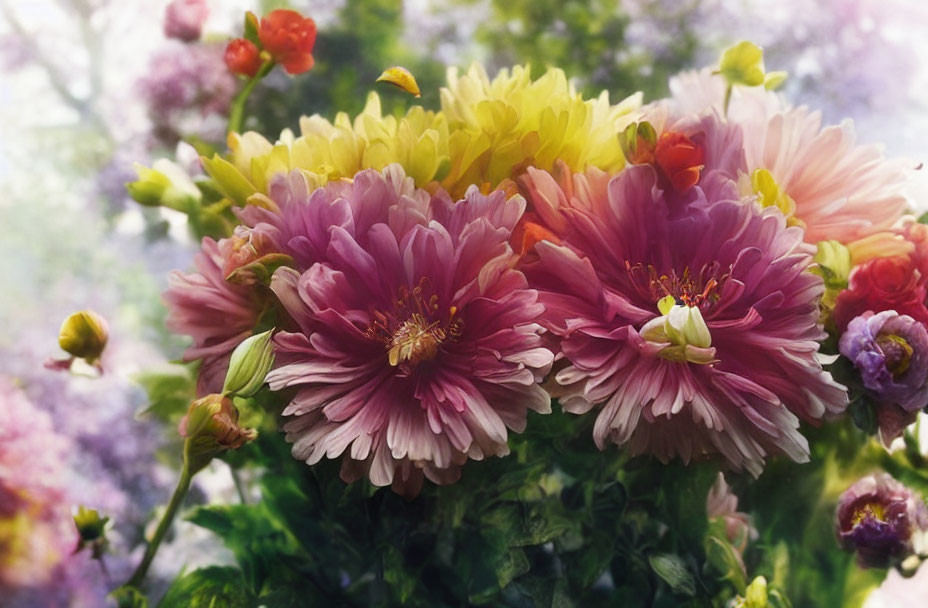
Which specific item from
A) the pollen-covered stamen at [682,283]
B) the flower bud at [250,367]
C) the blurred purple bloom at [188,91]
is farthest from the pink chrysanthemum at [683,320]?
the blurred purple bloom at [188,91]

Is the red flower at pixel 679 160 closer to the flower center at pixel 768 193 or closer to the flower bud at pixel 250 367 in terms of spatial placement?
the flower center at pixel 768 193

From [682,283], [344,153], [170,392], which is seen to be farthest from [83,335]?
[682,283]

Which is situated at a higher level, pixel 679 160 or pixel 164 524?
pixel 679 160

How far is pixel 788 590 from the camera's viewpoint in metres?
0.41

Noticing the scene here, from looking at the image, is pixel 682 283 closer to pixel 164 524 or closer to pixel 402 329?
pixel 402 329

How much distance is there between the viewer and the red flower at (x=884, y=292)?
13.9 inches

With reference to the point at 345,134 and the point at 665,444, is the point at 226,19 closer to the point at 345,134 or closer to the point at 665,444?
the point at 345,134

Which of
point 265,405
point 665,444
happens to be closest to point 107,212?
point 265,405

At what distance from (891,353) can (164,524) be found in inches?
11.9

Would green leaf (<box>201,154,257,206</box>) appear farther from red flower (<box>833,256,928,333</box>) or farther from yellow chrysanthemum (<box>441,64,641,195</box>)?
red flower (<box>833,256,928,333</box>)

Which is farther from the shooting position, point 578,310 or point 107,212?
point 107,212

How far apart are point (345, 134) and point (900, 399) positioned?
243 mm

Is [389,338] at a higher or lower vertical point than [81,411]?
higher

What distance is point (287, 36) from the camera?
1.42 ft
